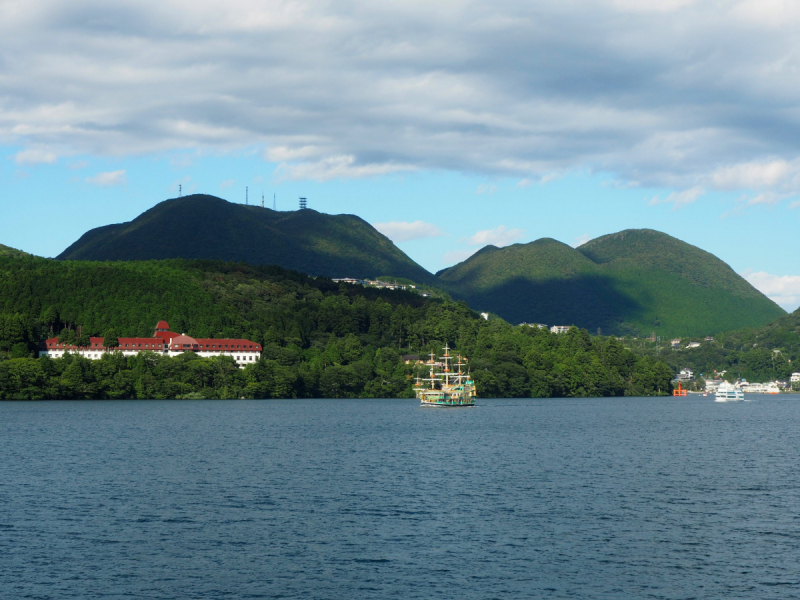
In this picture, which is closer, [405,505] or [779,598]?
[779,598]

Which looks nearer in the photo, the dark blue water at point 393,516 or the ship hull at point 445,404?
the dark blue water at point 393,516

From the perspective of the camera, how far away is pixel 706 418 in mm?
146125

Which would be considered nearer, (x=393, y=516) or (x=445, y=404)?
(x=393, y=516)

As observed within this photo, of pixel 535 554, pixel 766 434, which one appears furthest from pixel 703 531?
pixel 766 434

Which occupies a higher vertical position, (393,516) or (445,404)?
(445,404)

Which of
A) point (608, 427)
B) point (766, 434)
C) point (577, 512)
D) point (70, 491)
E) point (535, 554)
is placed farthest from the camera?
point (608, 427)

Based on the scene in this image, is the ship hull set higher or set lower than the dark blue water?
higher

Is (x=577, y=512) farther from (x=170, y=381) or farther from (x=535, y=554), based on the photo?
(x=170, y=381)

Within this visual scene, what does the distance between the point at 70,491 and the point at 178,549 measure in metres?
19.4

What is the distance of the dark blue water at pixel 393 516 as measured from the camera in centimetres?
3644

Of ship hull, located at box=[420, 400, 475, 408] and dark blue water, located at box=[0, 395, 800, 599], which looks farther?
ship hull, located at box=[420, 400, 475, 408]

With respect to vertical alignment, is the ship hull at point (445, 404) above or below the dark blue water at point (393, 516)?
above

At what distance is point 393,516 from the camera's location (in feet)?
163

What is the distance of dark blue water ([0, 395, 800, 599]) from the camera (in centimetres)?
3644
